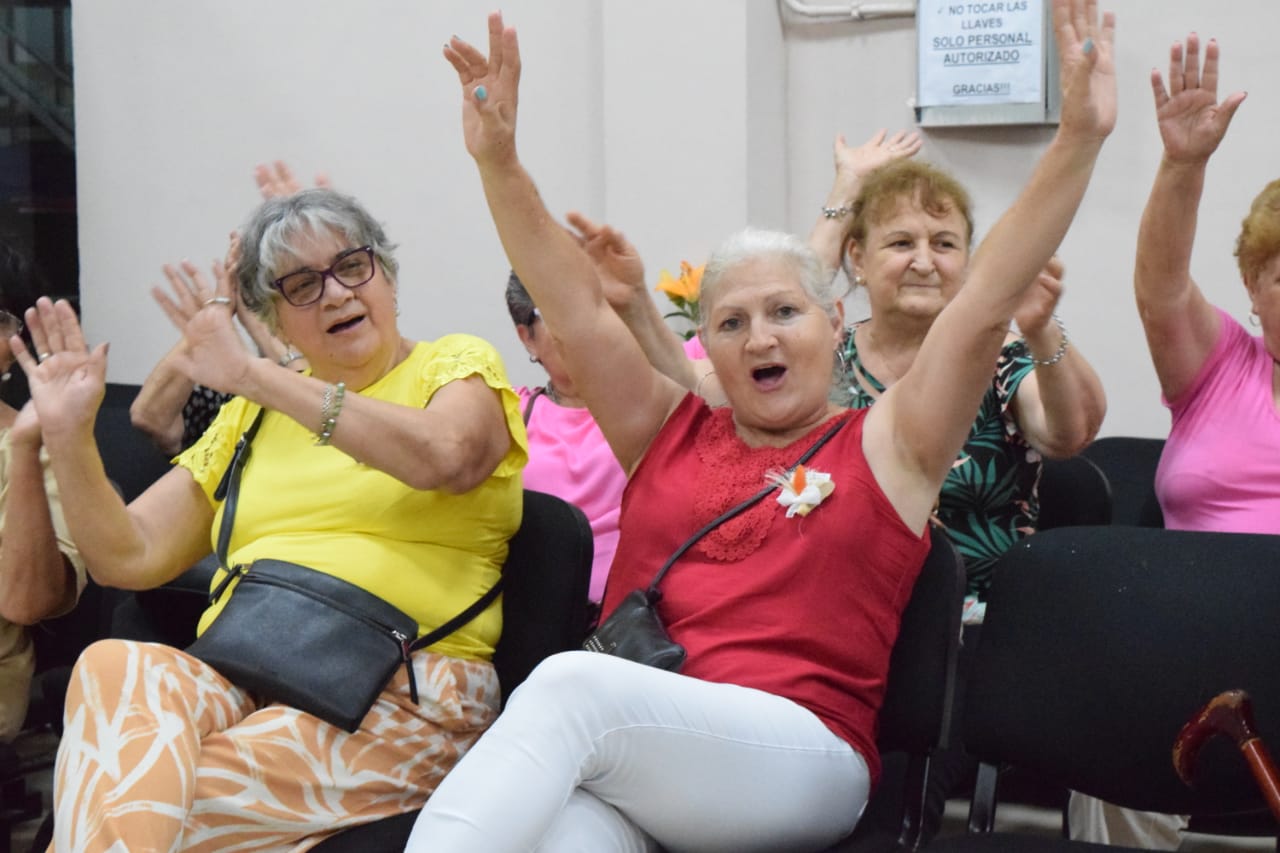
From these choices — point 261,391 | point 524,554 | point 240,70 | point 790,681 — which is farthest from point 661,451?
point 240,70

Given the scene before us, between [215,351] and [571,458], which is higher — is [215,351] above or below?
above

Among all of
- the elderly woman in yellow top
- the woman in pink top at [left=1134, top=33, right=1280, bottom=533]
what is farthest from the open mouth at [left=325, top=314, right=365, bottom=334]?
the woman in pink top at [left=1134, top=33, right=1280, bottom=533]

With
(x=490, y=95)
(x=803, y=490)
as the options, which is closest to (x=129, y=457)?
(x=490, y=95)

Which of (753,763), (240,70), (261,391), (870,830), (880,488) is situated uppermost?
(240,70)

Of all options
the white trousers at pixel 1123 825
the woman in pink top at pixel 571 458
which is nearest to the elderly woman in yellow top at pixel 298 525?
the woman in pink top at pixel 571 458

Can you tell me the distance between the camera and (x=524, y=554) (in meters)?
2.37

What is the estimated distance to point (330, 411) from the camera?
2180mm

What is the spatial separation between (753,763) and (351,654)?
0.63 meters

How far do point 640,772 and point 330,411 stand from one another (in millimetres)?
740

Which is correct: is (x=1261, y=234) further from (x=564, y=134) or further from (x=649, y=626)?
(x=564, y=134)

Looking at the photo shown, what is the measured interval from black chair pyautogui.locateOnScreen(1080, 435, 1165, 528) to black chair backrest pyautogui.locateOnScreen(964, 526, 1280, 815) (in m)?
0.86

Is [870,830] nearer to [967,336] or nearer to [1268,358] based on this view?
[967,336]

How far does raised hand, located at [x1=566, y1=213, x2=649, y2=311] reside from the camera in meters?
2.38

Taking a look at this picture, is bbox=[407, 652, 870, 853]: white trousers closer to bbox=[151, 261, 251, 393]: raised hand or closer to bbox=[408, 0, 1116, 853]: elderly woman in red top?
bbox=[408, 0, 1116, 853]: elderly woman in red top
